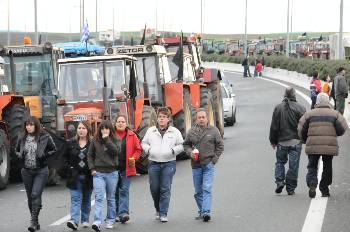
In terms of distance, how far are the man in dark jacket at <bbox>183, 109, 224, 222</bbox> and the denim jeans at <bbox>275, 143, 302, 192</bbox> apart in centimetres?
251

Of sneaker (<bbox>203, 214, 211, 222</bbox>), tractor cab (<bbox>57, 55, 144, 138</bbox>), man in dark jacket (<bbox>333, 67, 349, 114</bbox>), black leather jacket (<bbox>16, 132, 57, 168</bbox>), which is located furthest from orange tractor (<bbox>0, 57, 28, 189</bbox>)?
man in dark jacket (<bbox>333, 67, 349, 114</bbox>)

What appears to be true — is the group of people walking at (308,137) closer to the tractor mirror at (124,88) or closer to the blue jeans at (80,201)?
the tractor mirror at (124,88)

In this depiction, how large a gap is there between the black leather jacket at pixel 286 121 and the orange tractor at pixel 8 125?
5053 mm

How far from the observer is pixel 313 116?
1447 cm

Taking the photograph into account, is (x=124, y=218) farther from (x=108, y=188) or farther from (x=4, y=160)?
(x=4, y=160)

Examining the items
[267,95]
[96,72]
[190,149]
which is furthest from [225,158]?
[267,95]

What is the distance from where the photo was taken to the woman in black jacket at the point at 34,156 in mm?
12000

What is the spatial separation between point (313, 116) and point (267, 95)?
3755cm

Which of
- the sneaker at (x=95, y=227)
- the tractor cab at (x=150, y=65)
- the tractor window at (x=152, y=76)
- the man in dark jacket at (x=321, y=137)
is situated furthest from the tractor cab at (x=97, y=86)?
the sneaker at (x=95, y=227)

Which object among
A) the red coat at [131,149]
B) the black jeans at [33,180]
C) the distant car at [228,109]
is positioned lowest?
the distant car at [228,109]

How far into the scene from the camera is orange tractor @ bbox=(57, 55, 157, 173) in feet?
57.5

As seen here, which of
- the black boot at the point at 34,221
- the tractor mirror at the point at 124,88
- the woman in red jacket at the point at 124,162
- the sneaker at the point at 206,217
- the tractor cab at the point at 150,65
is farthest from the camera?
the tractor cab at the point at 150,65

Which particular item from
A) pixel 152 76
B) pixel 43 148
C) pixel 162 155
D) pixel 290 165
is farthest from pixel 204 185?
pixel 152 76

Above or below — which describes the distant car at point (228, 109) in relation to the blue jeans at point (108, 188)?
below
